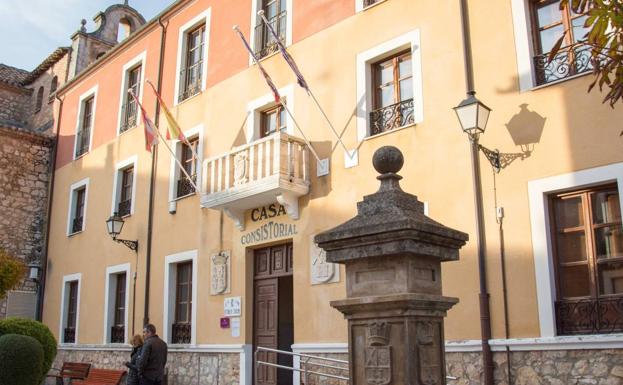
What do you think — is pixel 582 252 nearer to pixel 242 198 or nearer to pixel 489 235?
pixel 489 235

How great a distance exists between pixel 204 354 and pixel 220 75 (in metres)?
6.09

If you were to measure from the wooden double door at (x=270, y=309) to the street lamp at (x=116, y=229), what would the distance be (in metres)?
4.46

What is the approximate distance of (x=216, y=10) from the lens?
15.8 meters

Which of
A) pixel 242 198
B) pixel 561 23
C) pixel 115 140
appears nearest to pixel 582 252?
pixel 561 23

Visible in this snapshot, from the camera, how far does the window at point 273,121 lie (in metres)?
13.5

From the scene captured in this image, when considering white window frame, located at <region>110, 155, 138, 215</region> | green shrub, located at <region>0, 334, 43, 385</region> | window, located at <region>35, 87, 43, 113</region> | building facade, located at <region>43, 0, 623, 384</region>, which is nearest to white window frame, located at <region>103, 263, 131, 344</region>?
building facade, located at <region>43, 0, 623, 384</region>

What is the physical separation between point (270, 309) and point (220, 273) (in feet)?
4.68

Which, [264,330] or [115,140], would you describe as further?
[115,140]

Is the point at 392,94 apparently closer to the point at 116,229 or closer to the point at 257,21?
the point at 257,21

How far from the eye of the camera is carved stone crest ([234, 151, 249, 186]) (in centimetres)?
1255

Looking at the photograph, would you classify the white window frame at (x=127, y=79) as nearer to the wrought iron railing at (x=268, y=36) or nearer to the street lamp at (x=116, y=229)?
the street lamp at (x=116, y=229)

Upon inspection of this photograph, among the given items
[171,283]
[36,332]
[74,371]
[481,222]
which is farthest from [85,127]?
[481,222]

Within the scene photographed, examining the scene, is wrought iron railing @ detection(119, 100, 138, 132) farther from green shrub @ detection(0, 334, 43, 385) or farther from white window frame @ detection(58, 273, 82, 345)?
green shrub @ detection(0, 334, 43, 385)

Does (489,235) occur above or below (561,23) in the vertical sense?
below
